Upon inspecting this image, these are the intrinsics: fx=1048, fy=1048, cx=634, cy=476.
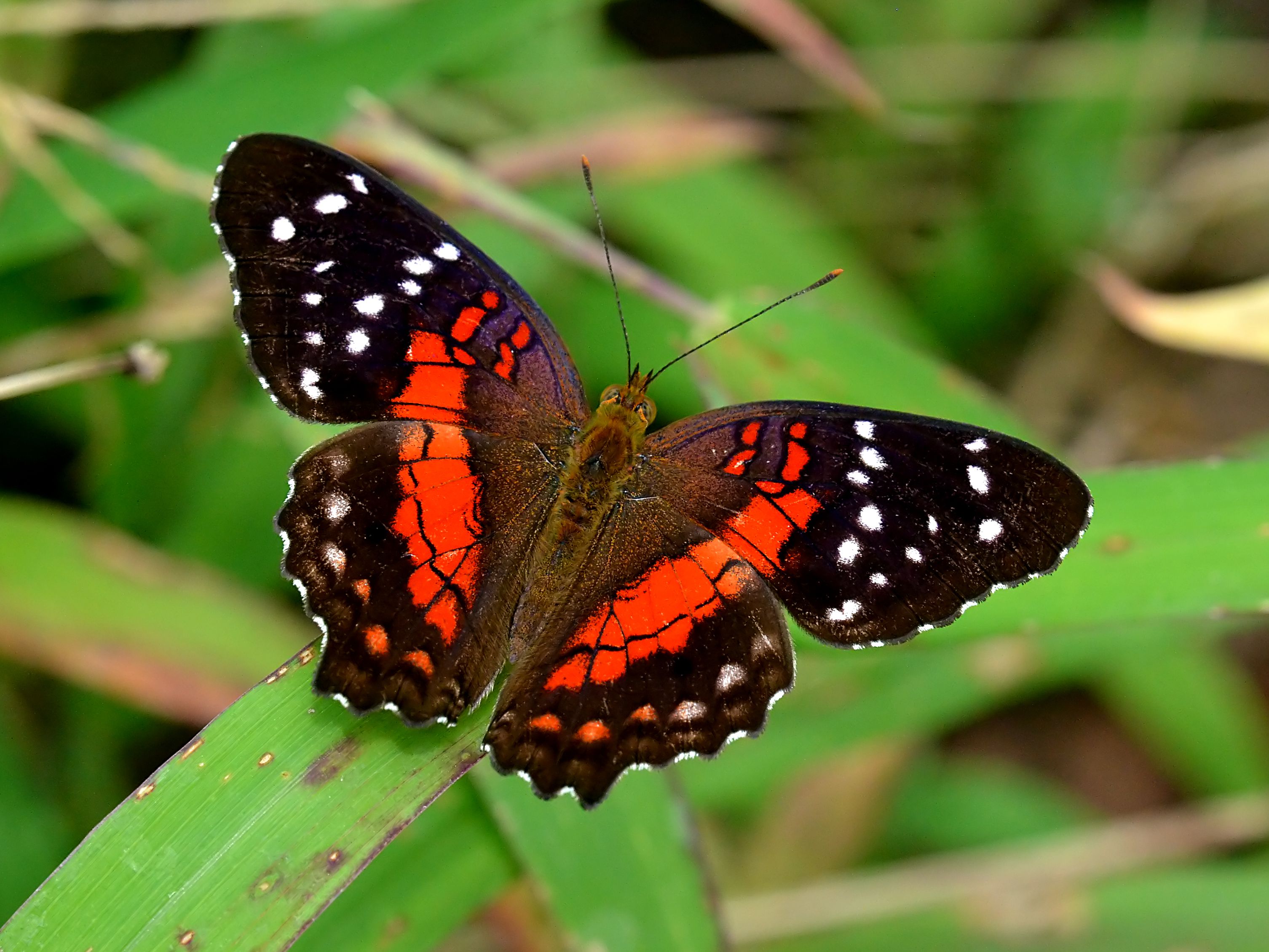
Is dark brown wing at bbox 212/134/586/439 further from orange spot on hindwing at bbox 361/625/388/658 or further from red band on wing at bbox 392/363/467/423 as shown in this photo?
orange spot on hindwing at bbox 361/625/388/658

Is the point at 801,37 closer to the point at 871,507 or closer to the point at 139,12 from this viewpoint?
the point at 871,507

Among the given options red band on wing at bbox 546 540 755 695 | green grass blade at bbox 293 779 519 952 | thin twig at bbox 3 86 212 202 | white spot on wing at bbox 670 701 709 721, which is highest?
thin twig at bbox 3 86 212 202

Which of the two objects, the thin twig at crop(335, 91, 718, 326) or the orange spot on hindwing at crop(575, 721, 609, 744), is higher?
the thin twig at crop(335, 91, 718, 326)

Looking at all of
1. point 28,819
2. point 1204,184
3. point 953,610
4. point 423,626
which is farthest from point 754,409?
point 1204,184

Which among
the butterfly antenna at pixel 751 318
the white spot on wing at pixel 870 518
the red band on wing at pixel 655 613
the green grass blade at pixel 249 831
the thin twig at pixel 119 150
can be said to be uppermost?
the thin twig at pixel 119 150

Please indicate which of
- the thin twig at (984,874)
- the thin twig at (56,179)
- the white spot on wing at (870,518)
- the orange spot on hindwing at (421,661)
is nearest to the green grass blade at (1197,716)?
the thin twig at (984,874)

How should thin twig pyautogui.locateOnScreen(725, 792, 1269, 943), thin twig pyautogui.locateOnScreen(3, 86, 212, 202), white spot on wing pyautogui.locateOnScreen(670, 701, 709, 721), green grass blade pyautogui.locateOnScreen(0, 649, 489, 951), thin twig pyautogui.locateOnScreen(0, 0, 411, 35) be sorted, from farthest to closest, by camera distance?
thin twig pyautogui.locateOnScreen(725, 792, 1269, 943) → thin twig pyautogui.locateOnScreen(0, 0, 411, 35) → thin twig pyautogui.locateOnScreen(3, 86, 212, 202) → white spot on wing pyautogui.locateOnScreen(670, 701, 709, 721) → green grass blade pyautogui.locateOnScreen(0, 649, 489, 951)

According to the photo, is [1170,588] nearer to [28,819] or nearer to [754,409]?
[754,409]

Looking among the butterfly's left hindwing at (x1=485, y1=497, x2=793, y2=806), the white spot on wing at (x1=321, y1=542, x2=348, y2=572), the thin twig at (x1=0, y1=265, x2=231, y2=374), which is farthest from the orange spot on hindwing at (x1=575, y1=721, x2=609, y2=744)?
the thin twig at (x1=0, y1=265, x2=231, y2=374)

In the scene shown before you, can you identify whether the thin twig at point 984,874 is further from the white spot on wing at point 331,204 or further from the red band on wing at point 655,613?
the white spot on wing at point 331,204
